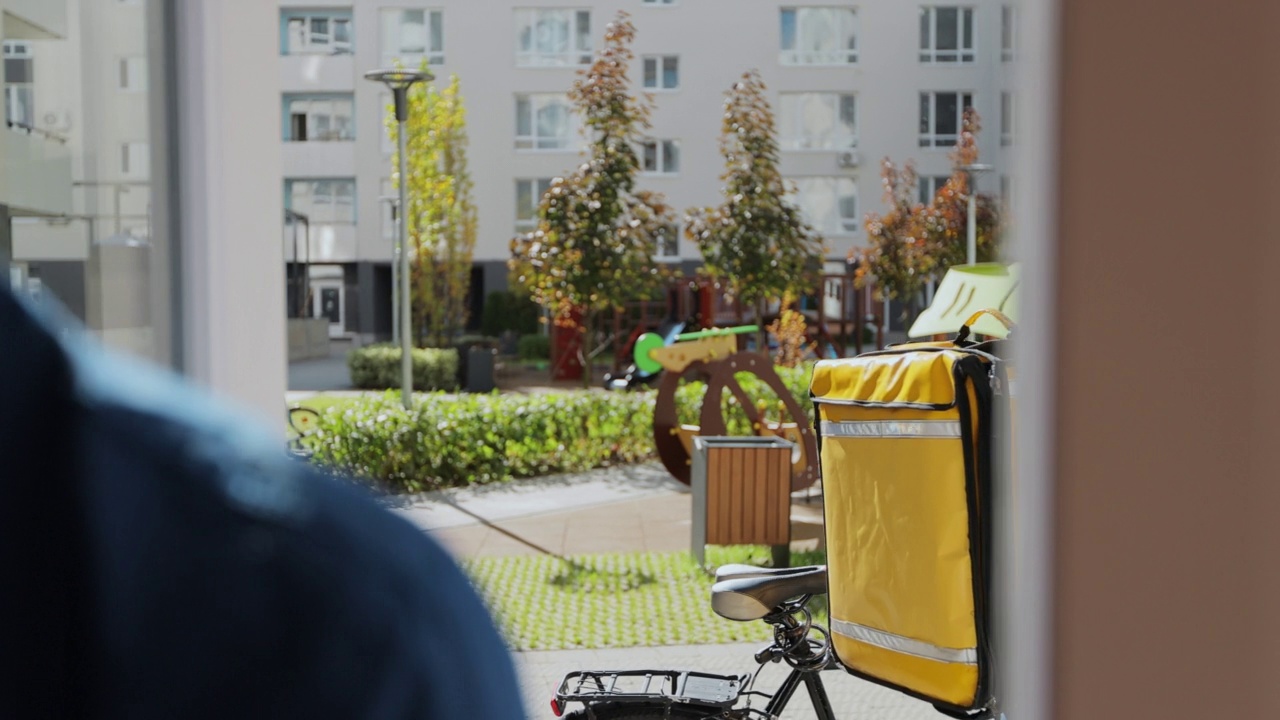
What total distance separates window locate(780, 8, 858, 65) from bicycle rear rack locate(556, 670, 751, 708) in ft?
88.2

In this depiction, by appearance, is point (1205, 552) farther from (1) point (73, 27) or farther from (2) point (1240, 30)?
(1) point (73, 27)

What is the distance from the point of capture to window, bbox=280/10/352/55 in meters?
30.7

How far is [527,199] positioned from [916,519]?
28026mm

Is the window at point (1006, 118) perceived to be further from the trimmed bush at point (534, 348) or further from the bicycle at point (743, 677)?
the trimmed bush at point (534, 348)

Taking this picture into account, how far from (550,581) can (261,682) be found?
6.32m

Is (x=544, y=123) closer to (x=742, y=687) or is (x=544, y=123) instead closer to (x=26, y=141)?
(x=742, y=687)

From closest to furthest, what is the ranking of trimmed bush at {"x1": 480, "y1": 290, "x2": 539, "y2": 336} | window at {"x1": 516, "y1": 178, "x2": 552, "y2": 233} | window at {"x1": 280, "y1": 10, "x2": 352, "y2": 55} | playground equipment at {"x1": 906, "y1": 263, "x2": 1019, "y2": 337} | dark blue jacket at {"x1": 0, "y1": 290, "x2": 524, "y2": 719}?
dark blue jacket at {"x1": 0, "y1": 290, "x2": 524, "y2": 719} < playground equipment at {"x1": 906, "y1": 263, "x2": 1019, "y2": 337} < trimmed bush at {"x1": 480, "y1": 290, "x2": 539, "y2": 336} < window at {"x1": 516, "y1": 178, "x2": 552, "y2": 233} < window at {"x1": 280, "y1": 10, "x2": 352, "y2": 55}

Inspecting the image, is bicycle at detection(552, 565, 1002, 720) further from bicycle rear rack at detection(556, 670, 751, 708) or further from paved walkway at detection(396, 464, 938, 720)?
paved walkway at detection(396, 464, 938, 720)

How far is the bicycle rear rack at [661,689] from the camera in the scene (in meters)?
2.99

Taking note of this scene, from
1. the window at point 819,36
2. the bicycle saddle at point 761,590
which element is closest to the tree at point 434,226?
the window at point 819,36

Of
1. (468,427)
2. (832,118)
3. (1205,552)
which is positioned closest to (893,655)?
(1205,552)

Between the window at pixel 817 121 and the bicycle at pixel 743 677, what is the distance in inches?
1039

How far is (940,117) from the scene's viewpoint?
29203 millimetres

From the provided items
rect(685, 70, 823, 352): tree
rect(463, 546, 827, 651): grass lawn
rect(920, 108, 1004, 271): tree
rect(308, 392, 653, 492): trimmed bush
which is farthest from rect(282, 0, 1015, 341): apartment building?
rect(463, 546, 827, 651): grass lawn
